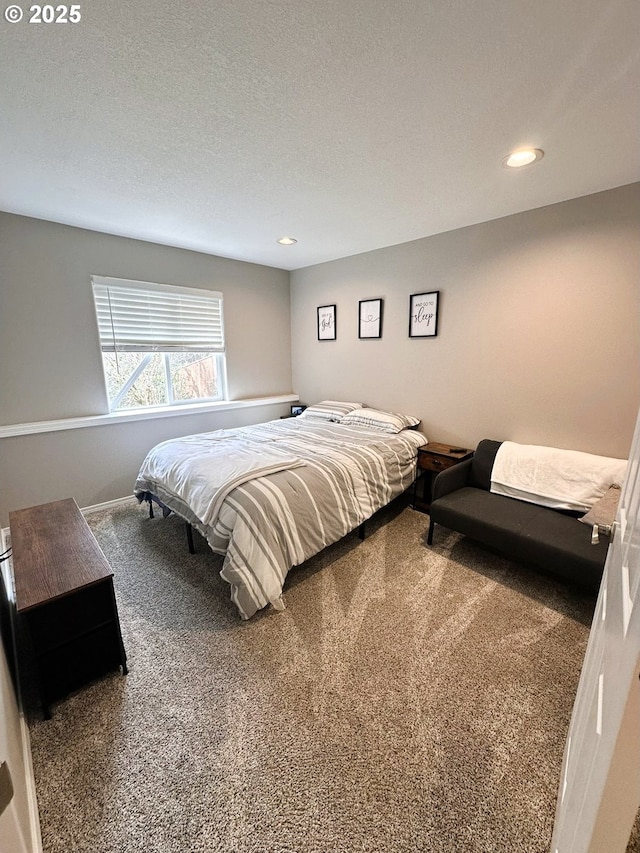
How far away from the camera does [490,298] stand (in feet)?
9.51

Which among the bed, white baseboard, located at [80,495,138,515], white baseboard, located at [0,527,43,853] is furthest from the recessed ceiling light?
white baseboard, located at [80,495,138,515]

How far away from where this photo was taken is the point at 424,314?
3338 mm

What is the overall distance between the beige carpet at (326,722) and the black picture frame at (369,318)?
2567 millimetres

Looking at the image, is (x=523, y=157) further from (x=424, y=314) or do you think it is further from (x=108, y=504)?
(x=108, y=504)

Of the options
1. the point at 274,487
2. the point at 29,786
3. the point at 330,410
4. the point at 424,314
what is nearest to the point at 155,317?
the point at 330,410

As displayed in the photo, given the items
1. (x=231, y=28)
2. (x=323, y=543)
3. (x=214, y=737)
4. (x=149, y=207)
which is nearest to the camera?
(x=231, y=28)

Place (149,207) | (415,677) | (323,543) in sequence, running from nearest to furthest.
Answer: (415,677) → (323,543) → (149,207)

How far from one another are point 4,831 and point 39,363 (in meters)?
3.17

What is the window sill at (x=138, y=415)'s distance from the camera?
2.85 meters

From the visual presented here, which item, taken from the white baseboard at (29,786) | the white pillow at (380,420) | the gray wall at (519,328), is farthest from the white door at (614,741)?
the white pillow at (380,420)

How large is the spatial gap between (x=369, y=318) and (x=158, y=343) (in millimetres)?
2295

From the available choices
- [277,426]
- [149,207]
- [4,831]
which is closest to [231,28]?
[149,207]

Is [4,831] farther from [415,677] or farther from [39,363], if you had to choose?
[39,363]

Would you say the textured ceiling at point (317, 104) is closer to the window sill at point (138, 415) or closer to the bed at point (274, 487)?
→ the window sill at point (138, 415)
